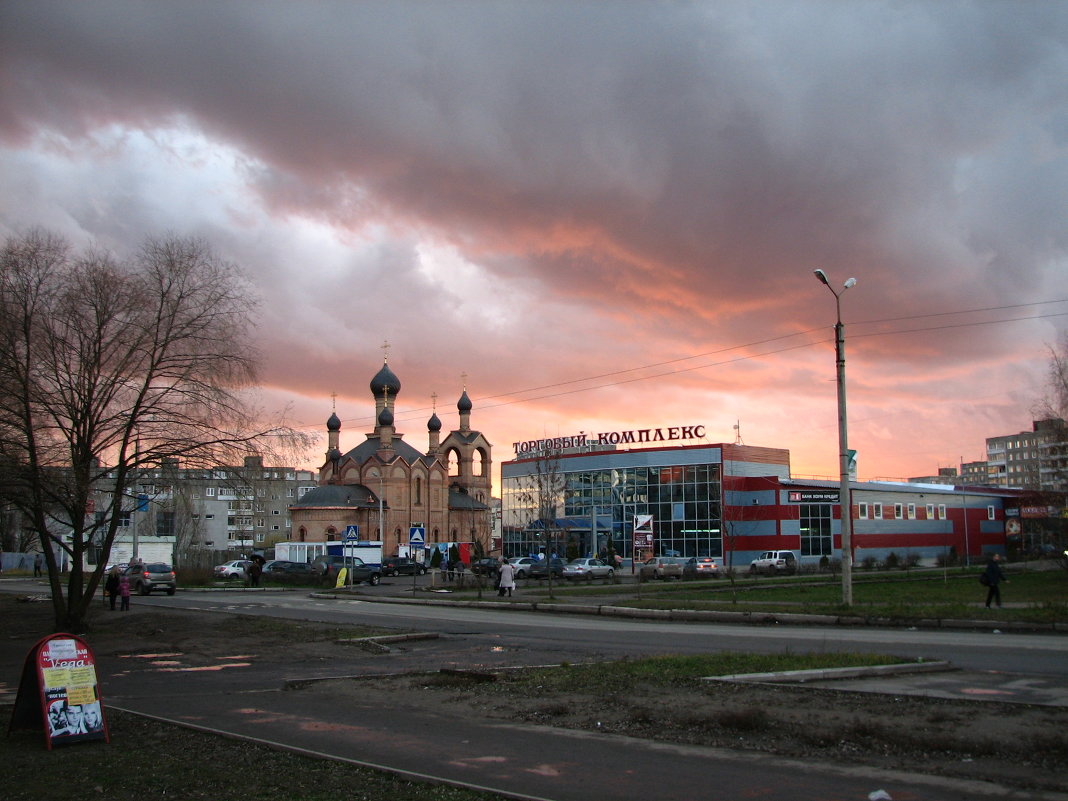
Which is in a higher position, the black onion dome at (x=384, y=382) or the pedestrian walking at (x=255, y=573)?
the black onion dome at (x=384, y=382)

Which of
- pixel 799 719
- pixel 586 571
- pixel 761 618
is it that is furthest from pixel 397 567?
pixel 799 719

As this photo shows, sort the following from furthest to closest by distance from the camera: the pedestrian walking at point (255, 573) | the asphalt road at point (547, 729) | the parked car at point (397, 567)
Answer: the parked car at point (397, 567) → the pedestrian walking at point (255, 573) → the asphalt road at point (547, 729)

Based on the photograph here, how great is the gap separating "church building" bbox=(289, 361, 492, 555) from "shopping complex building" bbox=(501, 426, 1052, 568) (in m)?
9.65

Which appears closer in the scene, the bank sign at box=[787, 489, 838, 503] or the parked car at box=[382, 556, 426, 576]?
the parked car at box=[382, 556, 426, 576]

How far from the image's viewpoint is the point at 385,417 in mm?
96375

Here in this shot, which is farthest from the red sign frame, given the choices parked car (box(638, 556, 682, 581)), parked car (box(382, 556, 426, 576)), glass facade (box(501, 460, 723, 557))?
glass facade (box(501, 460, 723, 557))

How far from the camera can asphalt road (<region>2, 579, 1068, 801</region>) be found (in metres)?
7.43

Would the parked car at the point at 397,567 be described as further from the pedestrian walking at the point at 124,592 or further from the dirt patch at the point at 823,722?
the dirt patch at the point at 823,722

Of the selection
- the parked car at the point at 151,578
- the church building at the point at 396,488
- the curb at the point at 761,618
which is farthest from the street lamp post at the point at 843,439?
the church building at the point at 396,488

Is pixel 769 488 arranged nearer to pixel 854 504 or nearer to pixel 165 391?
pixel 854 504

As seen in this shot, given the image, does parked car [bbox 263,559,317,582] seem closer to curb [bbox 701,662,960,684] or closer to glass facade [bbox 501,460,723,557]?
glass facade [bbox 501,460,723,557]

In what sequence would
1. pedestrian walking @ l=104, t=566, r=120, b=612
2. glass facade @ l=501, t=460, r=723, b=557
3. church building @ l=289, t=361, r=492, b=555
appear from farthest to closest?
church building @ l=289, t=361, r=492, b=555, glass facade @ l=501, t=460, r=723, b=557, pedestrian walking @ l=104, t=566, r=120, b=612

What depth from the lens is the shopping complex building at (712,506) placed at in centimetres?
7338

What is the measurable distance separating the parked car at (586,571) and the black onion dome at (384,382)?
151 ft
